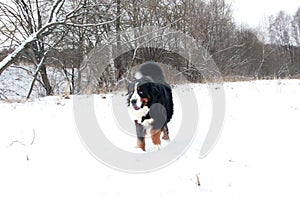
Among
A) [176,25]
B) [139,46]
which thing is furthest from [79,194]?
[176,25]

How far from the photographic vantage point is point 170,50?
11727mm

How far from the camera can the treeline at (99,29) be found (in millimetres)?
10617

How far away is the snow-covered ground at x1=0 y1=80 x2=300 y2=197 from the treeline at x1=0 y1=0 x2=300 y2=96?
19.9 feet

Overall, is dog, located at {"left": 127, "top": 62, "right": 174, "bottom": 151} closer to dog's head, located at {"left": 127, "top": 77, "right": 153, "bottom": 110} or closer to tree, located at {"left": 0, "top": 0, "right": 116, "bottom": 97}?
dog's head, located at {"left": 127, "top": 77, "right": 153, "bottom": 110}

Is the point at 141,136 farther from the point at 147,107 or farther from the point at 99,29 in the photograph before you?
the point at 99,29

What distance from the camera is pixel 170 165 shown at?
2.43 metres

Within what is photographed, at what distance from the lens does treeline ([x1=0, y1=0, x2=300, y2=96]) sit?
10.6 metres

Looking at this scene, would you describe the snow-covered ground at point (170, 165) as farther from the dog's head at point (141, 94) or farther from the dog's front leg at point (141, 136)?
the dog's head at point (141, 94)

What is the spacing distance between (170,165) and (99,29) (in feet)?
37.3

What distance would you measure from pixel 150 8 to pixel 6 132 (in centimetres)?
1064

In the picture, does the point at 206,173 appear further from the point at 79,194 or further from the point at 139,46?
the point at 139,46

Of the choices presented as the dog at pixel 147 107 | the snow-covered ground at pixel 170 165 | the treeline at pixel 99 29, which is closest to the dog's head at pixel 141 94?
the dog at pixel 147 107

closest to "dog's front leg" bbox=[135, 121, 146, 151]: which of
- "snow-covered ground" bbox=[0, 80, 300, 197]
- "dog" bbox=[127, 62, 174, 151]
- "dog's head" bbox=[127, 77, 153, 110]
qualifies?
"dog" bbox=[127, 62, 174, 151]

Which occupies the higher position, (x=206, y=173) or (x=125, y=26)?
(x=125, y=26)
